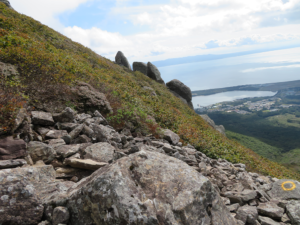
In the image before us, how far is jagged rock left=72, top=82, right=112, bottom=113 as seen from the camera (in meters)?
11.4

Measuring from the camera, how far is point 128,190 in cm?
347

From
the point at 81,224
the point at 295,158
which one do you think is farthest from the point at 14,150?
the point at 295,158

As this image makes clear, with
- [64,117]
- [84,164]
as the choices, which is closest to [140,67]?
[64,117]

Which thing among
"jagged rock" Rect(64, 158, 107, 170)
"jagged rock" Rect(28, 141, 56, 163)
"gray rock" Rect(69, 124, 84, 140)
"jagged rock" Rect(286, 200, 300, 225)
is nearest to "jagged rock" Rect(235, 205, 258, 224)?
"jagged rock" Rect(286, 200, 300, 225)

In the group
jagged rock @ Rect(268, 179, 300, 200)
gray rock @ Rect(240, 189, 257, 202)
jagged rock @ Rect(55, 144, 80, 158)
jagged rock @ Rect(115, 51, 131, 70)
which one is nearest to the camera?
jagged rock @ Rect(55, 144, 80, 158)

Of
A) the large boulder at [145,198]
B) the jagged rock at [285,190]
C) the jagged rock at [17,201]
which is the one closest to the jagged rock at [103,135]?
the large boulder at [145,198]

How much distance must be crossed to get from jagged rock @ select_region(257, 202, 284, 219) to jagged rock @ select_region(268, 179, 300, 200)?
2006 millimetres

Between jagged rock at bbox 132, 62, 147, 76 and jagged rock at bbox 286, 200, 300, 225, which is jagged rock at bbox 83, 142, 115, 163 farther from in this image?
jagged rock at bbox 132, 62, 147, 76

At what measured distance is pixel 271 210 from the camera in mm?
5816

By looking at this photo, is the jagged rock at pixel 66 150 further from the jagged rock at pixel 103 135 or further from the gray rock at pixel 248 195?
the gray rock at pixel 248 195

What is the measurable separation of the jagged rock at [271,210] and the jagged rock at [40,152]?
7219mm

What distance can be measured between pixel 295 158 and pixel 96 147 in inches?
3139

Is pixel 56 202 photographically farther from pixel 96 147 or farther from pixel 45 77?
pixel 45 77

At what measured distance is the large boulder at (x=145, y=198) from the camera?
321 centimetres
